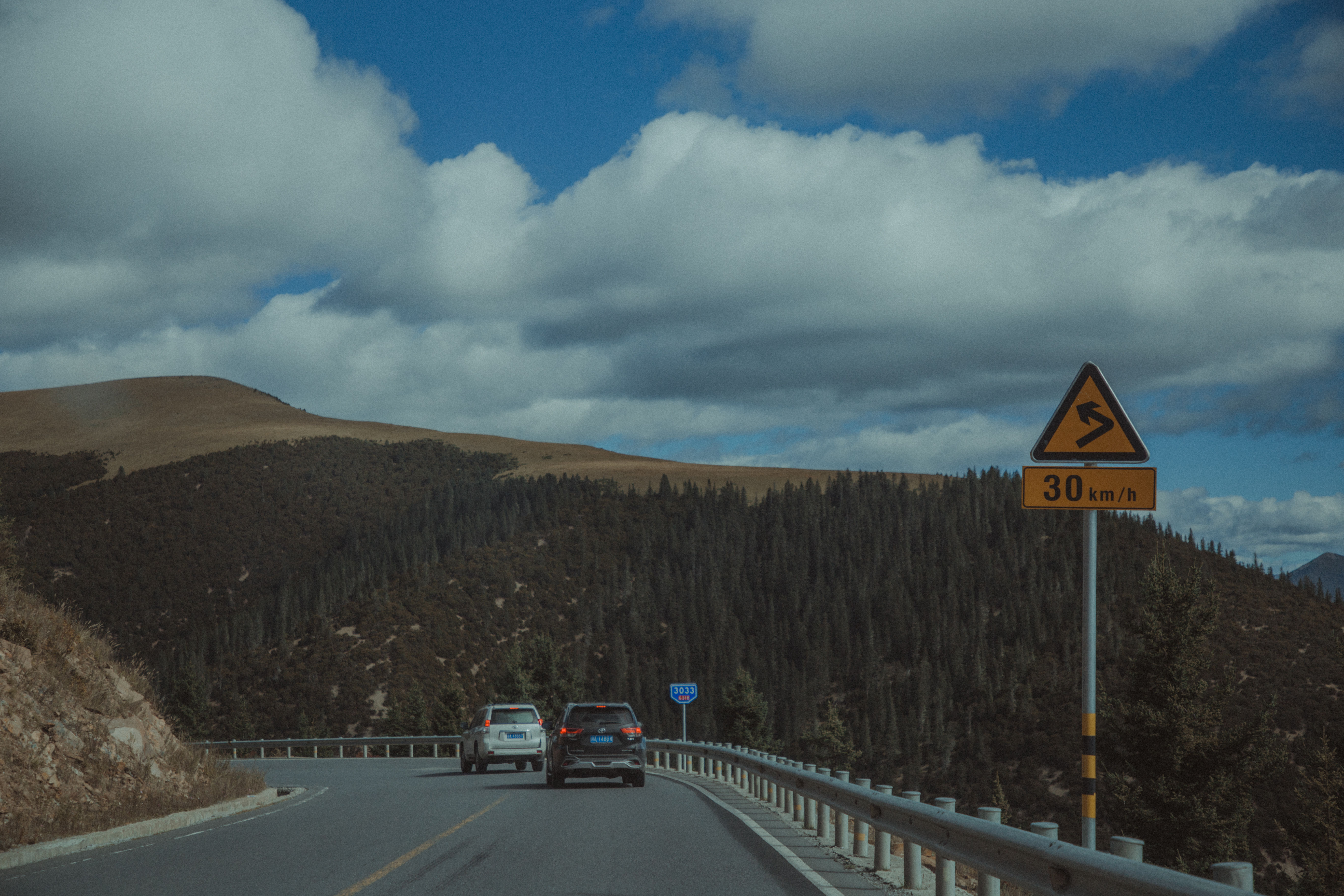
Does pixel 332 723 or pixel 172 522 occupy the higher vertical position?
pixel 172 522

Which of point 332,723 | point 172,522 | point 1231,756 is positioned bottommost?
point 332,723

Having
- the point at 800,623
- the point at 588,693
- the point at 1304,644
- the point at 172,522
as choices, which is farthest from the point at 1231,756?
the point at 172,522

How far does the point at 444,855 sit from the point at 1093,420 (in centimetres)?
707

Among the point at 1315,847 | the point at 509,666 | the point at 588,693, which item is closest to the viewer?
the point at 1315,847

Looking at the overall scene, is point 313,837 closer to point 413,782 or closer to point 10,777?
point 10,777

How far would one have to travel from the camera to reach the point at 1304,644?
138 meters

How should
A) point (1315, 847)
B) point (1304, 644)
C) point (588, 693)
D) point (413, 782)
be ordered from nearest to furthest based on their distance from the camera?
1. point (413, 782)
2. point (1315, 847)
3. point (588, 693)
4. point (1304, 644)

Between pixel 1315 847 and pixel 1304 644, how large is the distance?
108 meters

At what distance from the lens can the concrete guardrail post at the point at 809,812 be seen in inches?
589

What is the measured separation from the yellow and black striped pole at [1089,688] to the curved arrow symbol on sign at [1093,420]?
20cm

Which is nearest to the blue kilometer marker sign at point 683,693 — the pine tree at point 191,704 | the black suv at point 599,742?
the black suv at point 599,742

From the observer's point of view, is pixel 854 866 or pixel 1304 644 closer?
pixel 854 866

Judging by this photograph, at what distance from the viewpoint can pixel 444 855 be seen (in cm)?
1152

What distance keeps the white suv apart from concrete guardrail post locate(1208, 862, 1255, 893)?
84.0 feet
